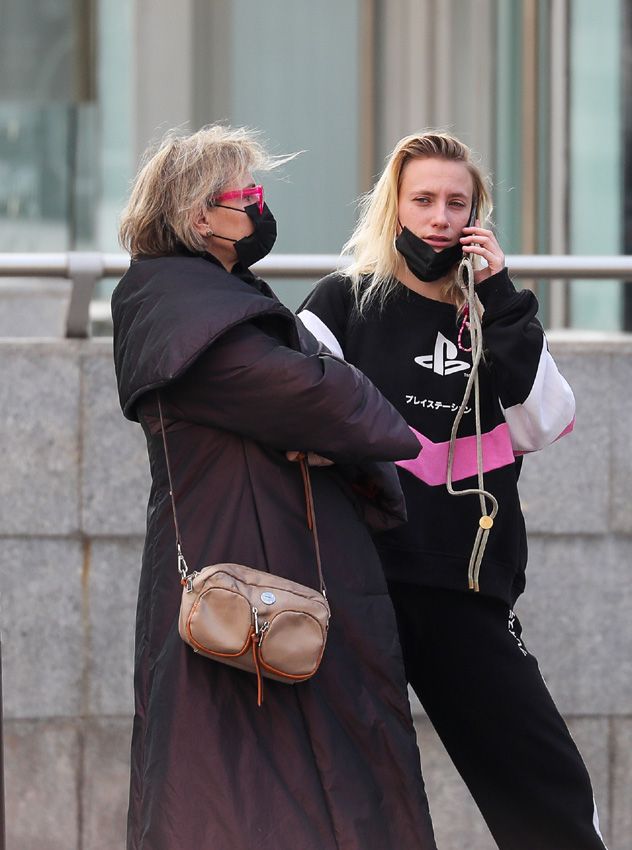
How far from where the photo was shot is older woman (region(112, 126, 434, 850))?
10.2ft

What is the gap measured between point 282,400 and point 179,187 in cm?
53

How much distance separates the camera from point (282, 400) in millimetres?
3109

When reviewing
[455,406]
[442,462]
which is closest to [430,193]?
[455,406]

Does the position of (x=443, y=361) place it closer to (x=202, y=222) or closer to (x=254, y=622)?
(x=202, y=222)

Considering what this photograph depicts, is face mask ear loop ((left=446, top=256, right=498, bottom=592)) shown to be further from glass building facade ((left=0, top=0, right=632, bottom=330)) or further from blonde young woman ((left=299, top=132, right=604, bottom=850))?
glass building facade ((left=0, top=0, right=632, bottom=330))

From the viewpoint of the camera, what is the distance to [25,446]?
189 inches

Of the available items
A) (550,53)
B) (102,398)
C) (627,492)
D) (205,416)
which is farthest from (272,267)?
(550,53)

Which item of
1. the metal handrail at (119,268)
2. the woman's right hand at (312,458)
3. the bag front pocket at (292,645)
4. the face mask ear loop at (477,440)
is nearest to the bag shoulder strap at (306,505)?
the woman's right hand at (312,458)

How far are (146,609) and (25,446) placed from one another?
1.65 metres

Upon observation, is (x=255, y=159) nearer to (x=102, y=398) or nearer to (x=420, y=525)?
(x=420, y=525)

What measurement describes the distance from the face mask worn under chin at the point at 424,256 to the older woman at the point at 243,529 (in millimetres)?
454

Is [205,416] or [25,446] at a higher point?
[205,416]

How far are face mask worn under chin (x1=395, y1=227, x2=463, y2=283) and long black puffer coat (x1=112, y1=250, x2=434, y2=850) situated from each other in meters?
0.48

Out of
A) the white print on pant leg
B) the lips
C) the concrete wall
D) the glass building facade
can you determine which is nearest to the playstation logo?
the lips
